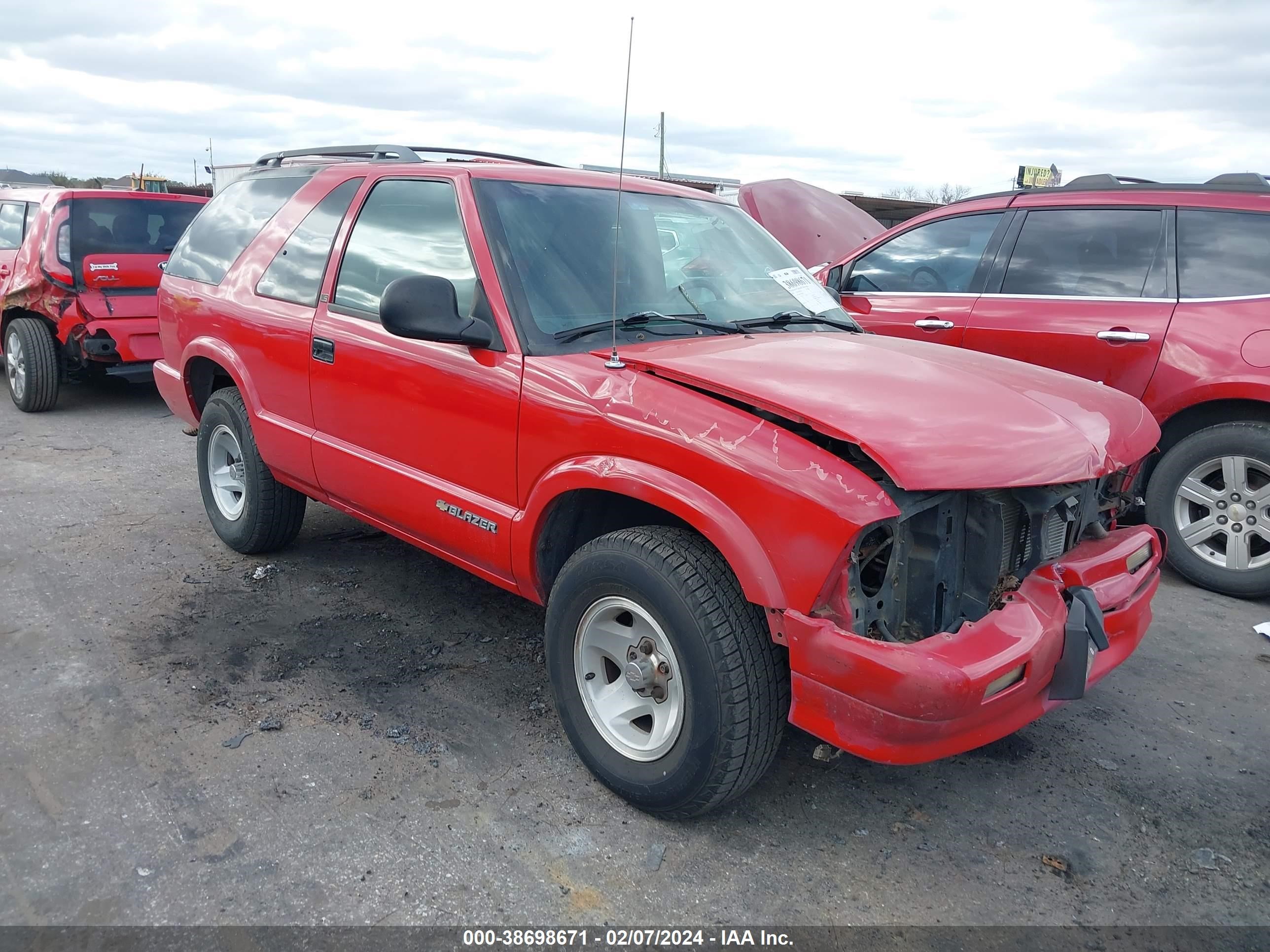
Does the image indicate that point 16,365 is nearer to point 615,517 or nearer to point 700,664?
point 615,517

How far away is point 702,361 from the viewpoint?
2828 millimetres

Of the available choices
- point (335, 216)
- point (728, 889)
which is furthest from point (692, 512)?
point (335, 216)

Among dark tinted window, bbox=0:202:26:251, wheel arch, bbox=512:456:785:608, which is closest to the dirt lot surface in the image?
wheel arch, bbox=512:456:785:608

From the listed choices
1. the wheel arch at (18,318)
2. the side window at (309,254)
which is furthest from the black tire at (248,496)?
the wheel arch at (18,318)

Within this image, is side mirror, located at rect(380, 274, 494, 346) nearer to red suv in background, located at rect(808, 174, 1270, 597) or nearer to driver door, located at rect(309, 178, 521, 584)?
driver door, located at rect(309, 178, 521, 584)

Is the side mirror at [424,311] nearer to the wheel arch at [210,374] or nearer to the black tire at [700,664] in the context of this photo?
the black tire at [700,664]

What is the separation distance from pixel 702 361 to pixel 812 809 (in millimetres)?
1424

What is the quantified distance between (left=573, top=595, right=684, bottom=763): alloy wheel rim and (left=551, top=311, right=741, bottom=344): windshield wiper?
906 mm

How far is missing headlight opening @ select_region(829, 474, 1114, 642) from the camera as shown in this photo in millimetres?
2432

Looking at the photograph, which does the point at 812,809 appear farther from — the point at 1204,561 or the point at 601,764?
the point at 1204,561

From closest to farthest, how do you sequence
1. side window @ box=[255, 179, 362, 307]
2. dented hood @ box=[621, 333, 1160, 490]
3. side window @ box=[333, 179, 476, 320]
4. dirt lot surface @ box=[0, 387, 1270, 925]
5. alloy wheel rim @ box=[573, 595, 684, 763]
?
dented hood @ box=[621, 333, 1160, 490]
dirt lot surface @ box=[0, 387, 1270, 925]
alloy wheel rim @ box=[573, 595, 684, 763]
side window @ box=[333, 179, 476, 320]
side window @ box=[255, 179, 362, 307]

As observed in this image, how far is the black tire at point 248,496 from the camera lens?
14.8ft

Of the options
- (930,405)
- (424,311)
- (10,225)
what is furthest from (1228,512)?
(10,225)

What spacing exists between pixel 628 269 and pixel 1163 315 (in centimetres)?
305
